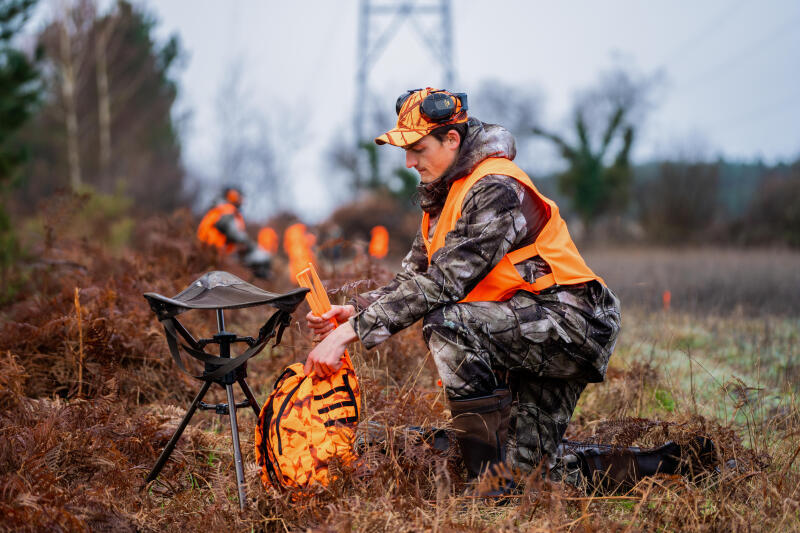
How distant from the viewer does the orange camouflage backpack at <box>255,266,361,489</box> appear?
291 cm

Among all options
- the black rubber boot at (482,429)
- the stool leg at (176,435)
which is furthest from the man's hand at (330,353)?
the black rubber boot at (482,429)

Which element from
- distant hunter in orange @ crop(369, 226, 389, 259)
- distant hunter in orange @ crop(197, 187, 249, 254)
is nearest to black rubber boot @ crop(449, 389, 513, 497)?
distant hunter in orange @ crop(369, 226, 389, 259)

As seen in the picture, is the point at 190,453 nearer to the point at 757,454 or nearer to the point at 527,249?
the point at 527,249

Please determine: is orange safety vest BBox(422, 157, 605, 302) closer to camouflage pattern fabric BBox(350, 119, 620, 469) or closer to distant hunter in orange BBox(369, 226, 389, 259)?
camouflage pattern fabric BBox(350, 119, 620, 469)

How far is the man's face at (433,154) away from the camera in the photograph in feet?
11.2

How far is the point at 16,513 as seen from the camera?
2496 mm

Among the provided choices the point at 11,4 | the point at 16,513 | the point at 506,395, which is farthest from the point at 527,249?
the point at 11,4

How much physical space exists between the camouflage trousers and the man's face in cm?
72

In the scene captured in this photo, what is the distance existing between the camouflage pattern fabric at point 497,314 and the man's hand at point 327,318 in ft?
0.26

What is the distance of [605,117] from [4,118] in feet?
84.7

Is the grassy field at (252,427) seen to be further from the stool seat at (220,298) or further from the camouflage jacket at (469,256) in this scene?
the stool seat at (220,298)

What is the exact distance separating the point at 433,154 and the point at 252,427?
195cm

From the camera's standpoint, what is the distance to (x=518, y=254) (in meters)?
3.30

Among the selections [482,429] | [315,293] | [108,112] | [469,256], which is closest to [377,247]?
[315,293]
